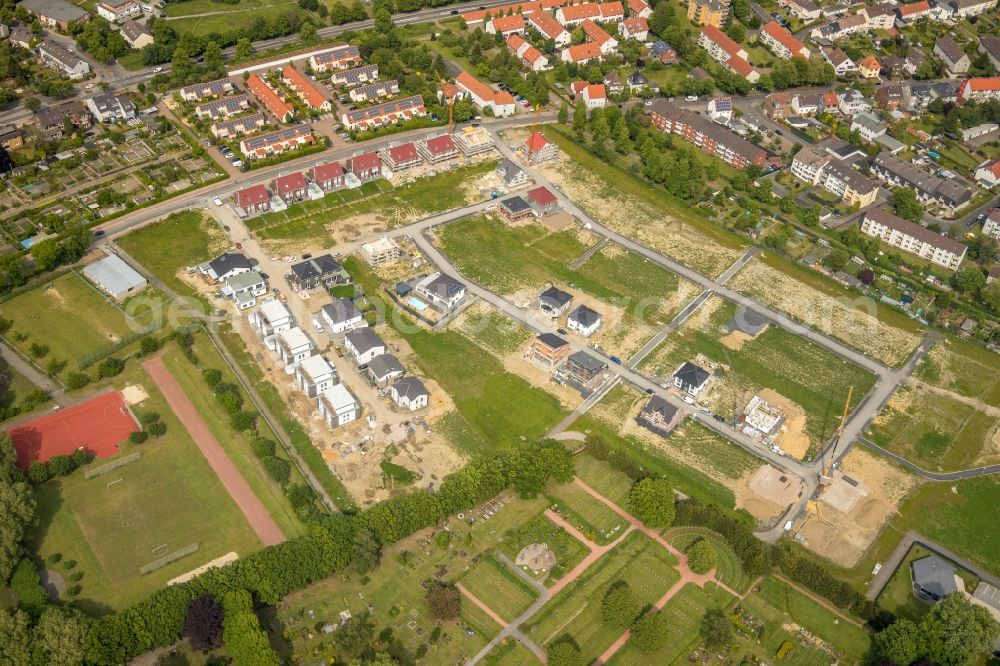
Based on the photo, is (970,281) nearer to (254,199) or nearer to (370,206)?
(370,206)

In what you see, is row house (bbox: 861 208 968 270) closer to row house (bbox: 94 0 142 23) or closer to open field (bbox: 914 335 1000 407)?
open field (bbox: 914 335 1000 407)

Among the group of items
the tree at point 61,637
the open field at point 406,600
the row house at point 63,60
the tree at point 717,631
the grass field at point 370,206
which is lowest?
the open field at point 406,600

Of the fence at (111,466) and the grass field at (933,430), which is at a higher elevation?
the grass field at (933,430)

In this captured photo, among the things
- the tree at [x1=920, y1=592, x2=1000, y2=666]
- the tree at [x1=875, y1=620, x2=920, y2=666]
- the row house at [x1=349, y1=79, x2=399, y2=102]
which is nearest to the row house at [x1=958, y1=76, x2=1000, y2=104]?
the row house at [x1=349, y1=79, x2=399, y2=102]

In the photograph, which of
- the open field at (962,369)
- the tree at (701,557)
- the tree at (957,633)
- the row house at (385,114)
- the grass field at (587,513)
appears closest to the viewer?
the tree at (957,633)

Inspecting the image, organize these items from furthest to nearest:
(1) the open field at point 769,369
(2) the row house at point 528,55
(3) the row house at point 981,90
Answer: (2) the row house at point 528,55, (3) the row house at point 981,90, (1) the open field at point 769,369

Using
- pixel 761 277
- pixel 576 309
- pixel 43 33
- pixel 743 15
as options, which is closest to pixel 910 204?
pixel 761 277

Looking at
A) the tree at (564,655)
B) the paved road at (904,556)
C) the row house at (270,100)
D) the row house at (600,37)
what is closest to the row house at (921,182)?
the row house at (600,37)

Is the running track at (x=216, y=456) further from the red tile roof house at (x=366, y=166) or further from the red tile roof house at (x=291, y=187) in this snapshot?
the red tile roof house at (x=366, y=166)
